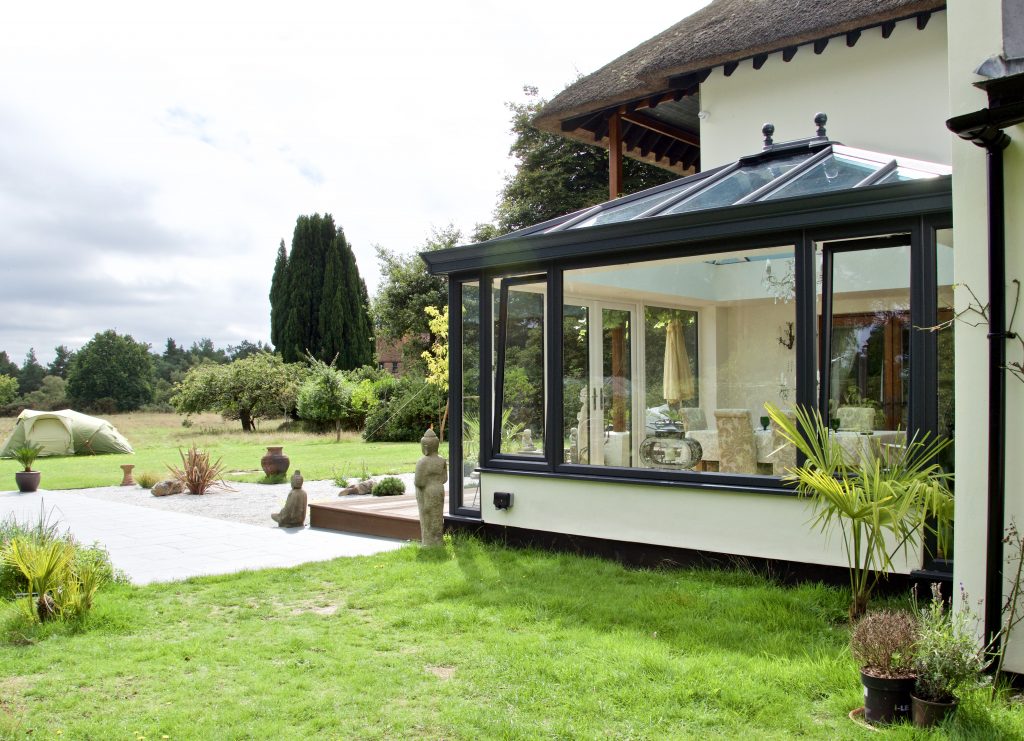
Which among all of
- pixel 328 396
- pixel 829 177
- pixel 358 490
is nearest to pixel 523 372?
pixel 829 177

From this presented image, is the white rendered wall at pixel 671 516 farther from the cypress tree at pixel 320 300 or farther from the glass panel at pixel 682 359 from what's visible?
the cypress tree at pixel 320 300

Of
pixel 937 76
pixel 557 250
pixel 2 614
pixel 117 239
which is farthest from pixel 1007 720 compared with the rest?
pixel 117 239

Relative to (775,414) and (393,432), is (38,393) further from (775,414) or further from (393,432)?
(775,414)

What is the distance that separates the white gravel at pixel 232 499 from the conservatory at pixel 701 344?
12.9 feet

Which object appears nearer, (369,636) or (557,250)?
(369,636)

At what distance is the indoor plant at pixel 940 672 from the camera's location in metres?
3.32

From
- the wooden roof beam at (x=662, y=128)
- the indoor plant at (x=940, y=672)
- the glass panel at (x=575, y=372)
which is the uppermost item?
the wooden roof beam at (x=662, y=128)

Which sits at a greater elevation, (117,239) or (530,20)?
(530,20)

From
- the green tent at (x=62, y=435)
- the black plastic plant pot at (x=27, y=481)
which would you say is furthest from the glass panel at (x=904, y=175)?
the green tent at (x=62, y=435)

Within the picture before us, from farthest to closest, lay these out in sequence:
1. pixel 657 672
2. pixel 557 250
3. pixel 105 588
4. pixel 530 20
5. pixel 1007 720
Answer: pixel 530 20, pixel 557 250, pixel 105 588, pixel 657 672, pixel 1007 720

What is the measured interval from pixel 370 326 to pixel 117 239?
22818 mm

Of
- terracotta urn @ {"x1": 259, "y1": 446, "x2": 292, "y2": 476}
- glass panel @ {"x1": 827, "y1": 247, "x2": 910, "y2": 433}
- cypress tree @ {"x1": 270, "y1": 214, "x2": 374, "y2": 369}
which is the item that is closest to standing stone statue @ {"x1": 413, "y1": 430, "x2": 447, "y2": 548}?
glass panel @ {"x1": 827, "y1": 247, "x2": 910, "y2": 433}

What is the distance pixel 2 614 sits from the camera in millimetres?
5441

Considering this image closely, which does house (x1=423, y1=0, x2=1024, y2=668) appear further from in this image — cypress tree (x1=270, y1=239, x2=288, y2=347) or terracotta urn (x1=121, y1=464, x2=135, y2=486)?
cypress tree (x1=270, y1=239, x2=288, y2=347)
